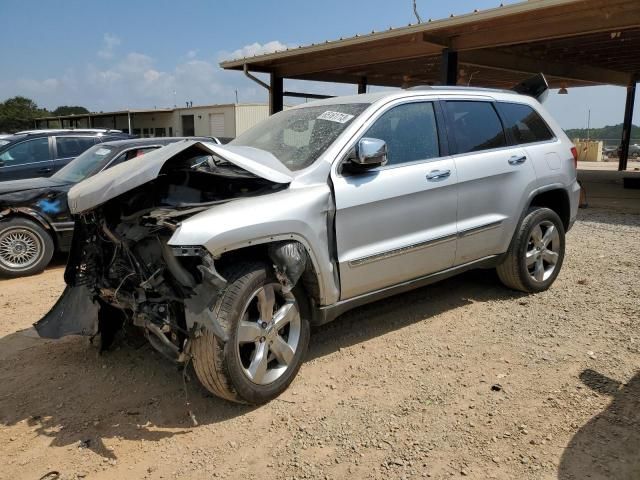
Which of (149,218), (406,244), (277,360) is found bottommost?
(277,360)

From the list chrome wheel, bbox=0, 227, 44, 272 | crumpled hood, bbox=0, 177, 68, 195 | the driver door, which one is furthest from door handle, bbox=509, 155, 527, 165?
chrome wheel, bbox=0, 227, 44, 272

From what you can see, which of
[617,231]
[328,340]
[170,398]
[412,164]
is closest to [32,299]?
[170,398]

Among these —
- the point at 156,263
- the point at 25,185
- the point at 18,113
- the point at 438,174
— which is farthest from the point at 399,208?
the point at 18,113

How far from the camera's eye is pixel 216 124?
104ft

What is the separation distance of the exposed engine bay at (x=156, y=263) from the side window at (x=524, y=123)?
2.58 m

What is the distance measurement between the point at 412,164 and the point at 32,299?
415 centimetres

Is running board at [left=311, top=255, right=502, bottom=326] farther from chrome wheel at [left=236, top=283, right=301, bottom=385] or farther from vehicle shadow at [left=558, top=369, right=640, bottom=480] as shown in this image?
vehicle shadow at [left=558, top=369, right=640, bottom=480]

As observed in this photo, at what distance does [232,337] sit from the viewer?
2955 mm

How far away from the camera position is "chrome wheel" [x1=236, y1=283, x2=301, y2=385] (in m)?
3.10

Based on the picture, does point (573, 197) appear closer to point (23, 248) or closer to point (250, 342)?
point (250, 342)

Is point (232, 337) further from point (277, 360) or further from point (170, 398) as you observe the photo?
point (170, 398)

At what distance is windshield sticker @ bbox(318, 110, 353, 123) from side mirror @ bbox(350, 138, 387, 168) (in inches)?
15.3

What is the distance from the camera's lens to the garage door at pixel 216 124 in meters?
31.2

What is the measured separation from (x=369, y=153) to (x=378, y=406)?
1609 mm
